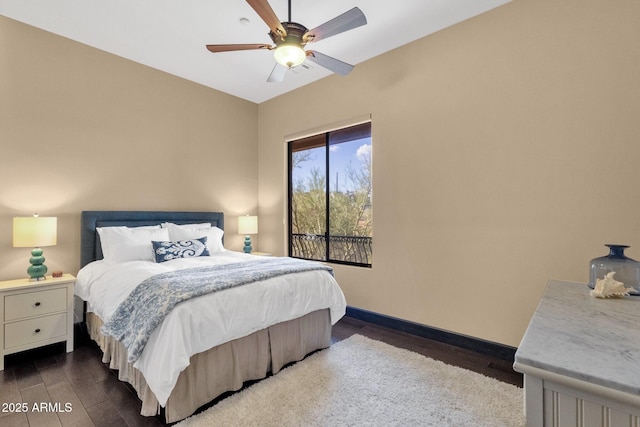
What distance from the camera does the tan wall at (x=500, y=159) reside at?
2162 mm

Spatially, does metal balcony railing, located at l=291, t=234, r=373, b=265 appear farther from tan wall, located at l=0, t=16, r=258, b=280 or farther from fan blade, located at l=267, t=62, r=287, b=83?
fan blade, located at l=267, t=62, r=287, b=83

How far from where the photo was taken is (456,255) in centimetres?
285

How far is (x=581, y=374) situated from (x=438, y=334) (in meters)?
2.45

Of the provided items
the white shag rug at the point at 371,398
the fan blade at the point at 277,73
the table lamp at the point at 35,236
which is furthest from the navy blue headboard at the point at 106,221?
the white shag rug at the point at 371,398

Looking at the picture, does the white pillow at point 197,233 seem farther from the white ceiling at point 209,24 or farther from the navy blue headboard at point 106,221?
the white ceiling at point 209,24

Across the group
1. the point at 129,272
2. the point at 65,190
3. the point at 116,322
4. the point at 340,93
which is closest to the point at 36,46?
the point at 65,190

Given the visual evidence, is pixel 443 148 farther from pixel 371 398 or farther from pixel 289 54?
pixel 371 398

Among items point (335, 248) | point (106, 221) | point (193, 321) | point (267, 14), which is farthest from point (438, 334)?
point (106, 221)

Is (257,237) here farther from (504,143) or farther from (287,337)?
(504,143)

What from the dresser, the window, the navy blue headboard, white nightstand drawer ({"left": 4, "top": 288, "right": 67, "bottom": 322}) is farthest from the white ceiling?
the dresser

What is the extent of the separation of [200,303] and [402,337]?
7.00 ft

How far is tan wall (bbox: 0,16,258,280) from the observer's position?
9.39ft

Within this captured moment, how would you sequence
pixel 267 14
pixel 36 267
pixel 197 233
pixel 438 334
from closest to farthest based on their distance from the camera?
pixel 267 14 → pixel 36 267 → pixel 438 334 → pixel 197 233

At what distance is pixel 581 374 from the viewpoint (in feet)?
2.41
